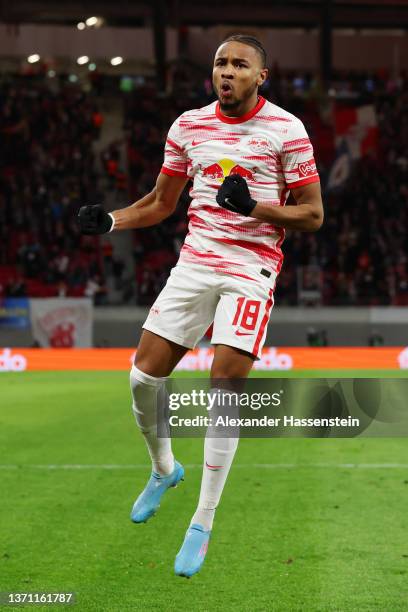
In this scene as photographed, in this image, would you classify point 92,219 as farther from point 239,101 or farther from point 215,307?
point 239,101

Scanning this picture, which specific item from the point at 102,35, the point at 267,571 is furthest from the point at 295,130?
the point at 102,35

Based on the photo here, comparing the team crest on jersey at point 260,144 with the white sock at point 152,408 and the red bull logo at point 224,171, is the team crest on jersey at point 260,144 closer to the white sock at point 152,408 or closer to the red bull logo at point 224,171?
the red bull logo at point 224,171

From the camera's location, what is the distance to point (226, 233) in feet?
19.1

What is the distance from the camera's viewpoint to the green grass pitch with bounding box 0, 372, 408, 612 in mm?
6137

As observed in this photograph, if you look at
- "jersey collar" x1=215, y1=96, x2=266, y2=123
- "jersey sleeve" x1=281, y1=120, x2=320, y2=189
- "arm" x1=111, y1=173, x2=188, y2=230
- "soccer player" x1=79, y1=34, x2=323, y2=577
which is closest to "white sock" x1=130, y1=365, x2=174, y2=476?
"soccer player" x1=79, y1=34, x2=323, y2=577

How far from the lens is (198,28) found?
38219 mm

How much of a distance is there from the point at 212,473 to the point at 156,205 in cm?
167

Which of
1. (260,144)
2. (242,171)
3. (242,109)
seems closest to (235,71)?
(242,109)

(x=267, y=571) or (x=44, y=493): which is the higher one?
(x=267, y=571)

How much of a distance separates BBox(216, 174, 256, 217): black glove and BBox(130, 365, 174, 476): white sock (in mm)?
1124

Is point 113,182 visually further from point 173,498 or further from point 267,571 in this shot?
point 267,571

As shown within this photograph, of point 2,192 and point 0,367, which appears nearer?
point 0,367

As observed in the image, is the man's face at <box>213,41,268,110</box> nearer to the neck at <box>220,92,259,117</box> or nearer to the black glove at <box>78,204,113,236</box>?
the neck at <box>220,92,259,117</box>

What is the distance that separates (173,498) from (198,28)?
31.4 metres
